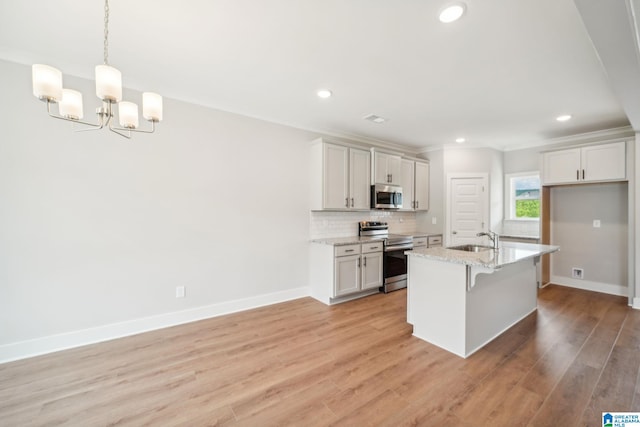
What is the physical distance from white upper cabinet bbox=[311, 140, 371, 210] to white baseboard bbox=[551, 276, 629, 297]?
375 cm

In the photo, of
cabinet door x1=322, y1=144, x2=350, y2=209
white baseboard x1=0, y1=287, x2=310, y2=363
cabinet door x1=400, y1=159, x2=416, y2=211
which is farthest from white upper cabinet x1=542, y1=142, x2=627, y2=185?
white baseboard x1=0, y1=287, x2=310, y2=363

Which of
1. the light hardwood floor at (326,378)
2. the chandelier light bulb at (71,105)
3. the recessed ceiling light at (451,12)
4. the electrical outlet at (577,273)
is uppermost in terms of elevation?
the recessed ceiling light at (451,12)

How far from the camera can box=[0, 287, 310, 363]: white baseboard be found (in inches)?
94.2

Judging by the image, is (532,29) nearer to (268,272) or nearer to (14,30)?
(268,272)

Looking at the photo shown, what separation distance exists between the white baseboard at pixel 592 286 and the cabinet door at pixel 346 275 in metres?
3.81

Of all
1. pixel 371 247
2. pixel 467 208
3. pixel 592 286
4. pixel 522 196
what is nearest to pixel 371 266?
pixel 371 247

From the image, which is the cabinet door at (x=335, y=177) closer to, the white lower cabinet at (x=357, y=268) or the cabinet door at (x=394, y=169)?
the white lower cabinet at (x=357, y=268)

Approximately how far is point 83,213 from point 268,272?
2.18 meters

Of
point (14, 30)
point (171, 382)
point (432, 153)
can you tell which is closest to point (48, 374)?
point (171, 382)

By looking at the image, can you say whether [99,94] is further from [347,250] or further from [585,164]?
[585,164]

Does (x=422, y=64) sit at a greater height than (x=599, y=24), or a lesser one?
greater

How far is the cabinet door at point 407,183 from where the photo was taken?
5.14m

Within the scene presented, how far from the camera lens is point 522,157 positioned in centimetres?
524

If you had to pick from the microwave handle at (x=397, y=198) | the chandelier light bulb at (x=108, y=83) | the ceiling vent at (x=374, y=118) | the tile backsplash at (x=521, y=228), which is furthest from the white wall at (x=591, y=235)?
the chandelier light bulb at (x=108, y=83)
